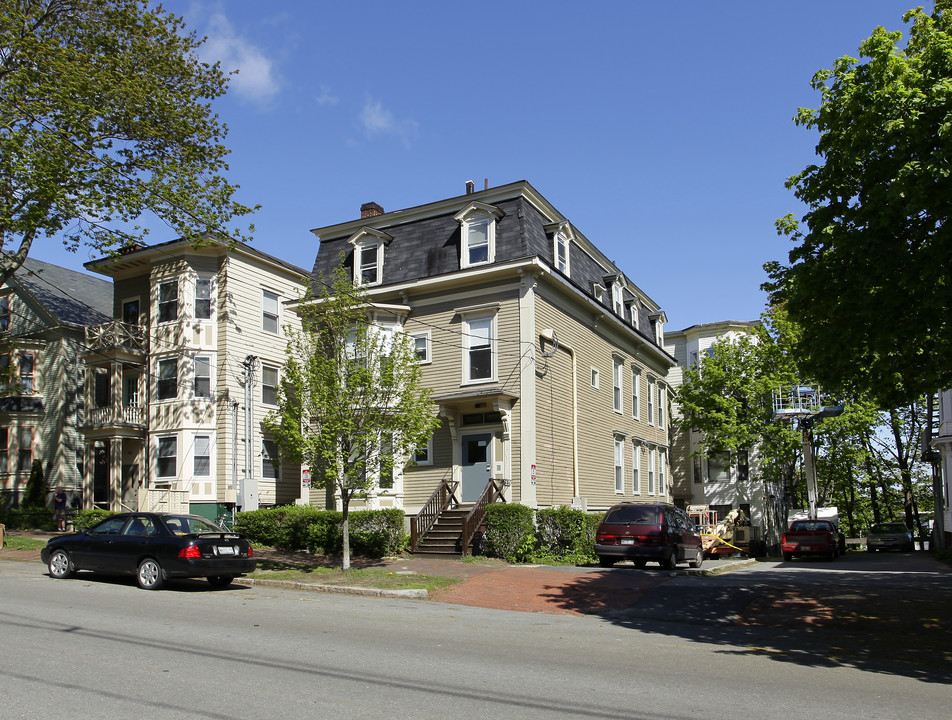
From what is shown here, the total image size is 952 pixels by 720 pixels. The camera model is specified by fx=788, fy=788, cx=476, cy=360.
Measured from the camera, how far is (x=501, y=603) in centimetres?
1517

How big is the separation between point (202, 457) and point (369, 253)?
964cm

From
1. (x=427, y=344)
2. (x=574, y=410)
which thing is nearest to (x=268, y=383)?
(x=427, y=344)

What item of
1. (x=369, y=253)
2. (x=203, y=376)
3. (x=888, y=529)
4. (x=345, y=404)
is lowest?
(x=888, y=529)

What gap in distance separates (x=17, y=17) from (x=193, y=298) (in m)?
10.7

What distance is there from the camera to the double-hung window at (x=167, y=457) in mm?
28641

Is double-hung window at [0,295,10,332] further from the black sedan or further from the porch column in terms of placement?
the black sedan

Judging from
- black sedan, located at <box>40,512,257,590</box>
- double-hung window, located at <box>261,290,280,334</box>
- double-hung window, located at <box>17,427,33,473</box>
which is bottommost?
black sedan, located at <box>40,512,257,590</box>

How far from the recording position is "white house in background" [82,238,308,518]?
28.6 meters

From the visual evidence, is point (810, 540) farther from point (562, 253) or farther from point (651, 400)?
point (562, 253)

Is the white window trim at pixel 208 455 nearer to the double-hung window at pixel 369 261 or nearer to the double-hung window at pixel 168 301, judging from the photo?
the double-hung window at pixel 168 301

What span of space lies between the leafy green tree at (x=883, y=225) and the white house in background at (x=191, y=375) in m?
21.4

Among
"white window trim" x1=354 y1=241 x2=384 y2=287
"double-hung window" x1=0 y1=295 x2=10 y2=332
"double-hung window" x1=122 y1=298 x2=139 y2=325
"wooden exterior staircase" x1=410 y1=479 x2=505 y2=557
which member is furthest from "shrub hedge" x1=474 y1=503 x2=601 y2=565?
"double-hung window" x1=0 y1=295 x2=10 y2=332

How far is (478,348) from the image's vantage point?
24.8 meters

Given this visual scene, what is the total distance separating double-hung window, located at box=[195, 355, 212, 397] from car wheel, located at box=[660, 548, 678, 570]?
17.8 metres
